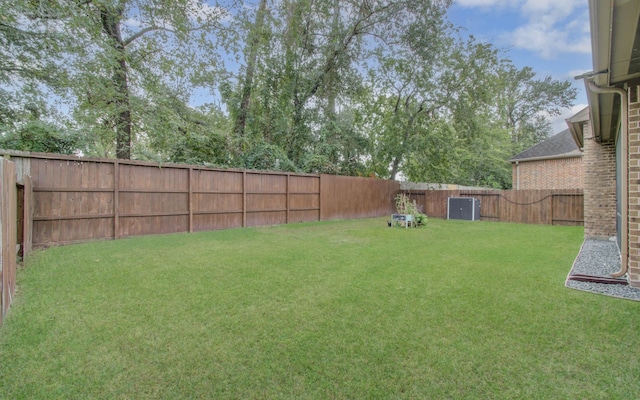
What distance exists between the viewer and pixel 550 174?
1410cm

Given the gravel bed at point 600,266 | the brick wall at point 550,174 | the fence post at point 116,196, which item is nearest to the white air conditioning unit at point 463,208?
the brick wall at point 550,174

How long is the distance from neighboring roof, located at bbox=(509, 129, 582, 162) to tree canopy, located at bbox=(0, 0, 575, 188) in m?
2.60

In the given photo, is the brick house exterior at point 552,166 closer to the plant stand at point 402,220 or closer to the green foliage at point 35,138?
the plant stand at point 402,220

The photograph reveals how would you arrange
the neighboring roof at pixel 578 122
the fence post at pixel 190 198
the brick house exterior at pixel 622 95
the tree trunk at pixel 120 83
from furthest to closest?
the tree trunk at pixel 120 83
the fence post at pixel 190 198
the neighboring roof at pixel 578 122
the brick house exterior at pixel 622 95

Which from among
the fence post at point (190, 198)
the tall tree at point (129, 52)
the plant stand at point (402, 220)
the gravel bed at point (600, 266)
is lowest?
the gravel bed at point (600, 266)

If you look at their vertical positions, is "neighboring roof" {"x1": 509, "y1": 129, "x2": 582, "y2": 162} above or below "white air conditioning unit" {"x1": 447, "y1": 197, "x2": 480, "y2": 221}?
above

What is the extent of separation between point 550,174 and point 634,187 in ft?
43.4

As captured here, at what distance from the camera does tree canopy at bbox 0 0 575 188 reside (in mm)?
6941

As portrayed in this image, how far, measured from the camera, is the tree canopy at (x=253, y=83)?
6941 mm

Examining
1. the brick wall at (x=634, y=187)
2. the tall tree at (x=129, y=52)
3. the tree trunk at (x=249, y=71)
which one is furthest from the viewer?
the tree trunk at (x=249, y=71)

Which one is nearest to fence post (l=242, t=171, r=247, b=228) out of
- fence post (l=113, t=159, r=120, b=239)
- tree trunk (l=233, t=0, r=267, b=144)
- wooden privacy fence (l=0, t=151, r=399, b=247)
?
wooden privacy fence (l=0, t=151, r=399, b=247)

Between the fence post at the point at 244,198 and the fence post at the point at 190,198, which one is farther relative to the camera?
the fence post at the point at 244,198

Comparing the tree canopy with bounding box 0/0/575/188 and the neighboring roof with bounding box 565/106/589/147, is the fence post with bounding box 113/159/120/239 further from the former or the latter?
the neighboring roof with bounding box 565/106/589/147

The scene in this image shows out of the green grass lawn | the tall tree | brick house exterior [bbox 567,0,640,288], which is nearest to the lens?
the green grass lawn
